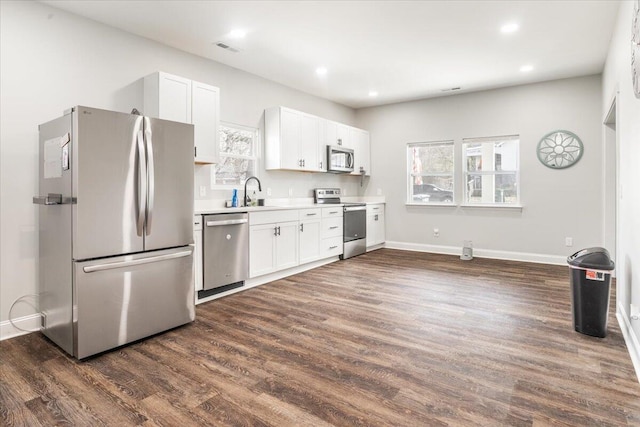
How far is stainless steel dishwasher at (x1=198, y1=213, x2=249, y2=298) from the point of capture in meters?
3.71

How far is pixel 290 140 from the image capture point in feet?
17.4

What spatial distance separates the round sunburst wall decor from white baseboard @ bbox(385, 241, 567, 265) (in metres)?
1.38

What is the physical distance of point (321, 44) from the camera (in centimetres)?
411

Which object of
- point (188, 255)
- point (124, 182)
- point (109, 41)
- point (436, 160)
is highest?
point (109, 41)

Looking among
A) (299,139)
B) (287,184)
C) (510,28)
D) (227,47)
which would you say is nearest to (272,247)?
(287,184)

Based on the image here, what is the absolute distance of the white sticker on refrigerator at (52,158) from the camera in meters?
2.65

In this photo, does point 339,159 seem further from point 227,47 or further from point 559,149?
point 559,149

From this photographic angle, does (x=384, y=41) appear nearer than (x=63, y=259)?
No

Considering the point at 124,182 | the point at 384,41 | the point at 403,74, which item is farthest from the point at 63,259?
the point at 403,74

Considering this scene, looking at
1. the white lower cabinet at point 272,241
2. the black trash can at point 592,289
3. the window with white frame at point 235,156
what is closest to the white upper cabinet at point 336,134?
the window with white frame at point 235,156

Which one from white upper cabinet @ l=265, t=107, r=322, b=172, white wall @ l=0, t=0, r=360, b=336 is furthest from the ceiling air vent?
white upper cabinet @ l=265, t=107, r=322, b=172

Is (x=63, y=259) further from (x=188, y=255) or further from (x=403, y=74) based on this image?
(x=403, y=74)

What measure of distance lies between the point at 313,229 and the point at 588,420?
3.77m

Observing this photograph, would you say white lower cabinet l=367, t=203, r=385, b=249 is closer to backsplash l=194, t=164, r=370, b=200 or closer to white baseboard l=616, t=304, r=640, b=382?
backsplash l=194, t=164, r=370, b=200
